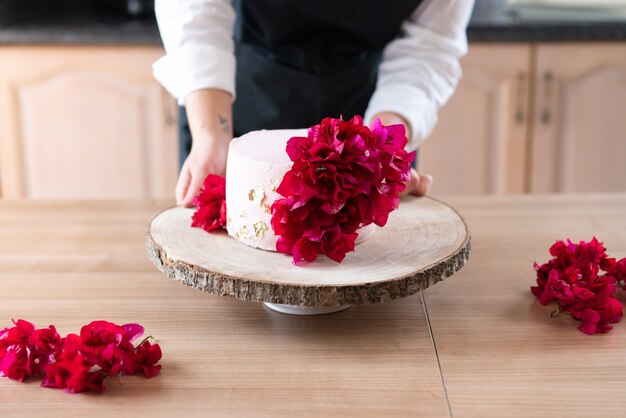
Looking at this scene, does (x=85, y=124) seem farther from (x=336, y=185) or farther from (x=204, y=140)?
(x=336, y=185)

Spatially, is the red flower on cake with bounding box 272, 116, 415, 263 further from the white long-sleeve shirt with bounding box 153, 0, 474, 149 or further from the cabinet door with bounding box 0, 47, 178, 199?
the cabinet door with bounding box 0, 47, 178, 199

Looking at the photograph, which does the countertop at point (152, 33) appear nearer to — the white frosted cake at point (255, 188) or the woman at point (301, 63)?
the woman at point (301, 63)

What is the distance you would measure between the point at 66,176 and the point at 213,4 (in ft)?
4.14

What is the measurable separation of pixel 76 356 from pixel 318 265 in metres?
0.27

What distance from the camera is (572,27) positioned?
7.57 ft

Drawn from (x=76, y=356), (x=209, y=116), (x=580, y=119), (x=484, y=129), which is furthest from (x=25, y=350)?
(x=580, y=119)

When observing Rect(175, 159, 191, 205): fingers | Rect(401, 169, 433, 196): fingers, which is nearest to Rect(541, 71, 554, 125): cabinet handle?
Rect(401, 169, 433, 196): fingers

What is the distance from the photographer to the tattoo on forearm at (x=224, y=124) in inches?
49.1

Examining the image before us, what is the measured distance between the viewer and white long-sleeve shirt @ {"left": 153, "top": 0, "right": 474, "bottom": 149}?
1.32 meters

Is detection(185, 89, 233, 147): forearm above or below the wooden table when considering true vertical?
above

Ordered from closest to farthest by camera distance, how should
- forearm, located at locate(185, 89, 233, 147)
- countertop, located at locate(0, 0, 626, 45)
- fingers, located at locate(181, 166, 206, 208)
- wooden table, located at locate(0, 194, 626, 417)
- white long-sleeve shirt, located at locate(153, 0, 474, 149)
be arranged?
wooden table, located at locate(0, 194, 626, 417) < fingers, located at locate(181, 166, 206, 208) < forearm, located at locate(185, 89, 233, 147) < white long-sleeve shirt, located at locate(153, 0, 474, 149) < countertop, located at locate(0, 0, 626, 45)

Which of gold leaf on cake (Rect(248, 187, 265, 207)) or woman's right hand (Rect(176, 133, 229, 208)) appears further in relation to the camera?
woman's right hand (Rect(176, 133, 229, 208))

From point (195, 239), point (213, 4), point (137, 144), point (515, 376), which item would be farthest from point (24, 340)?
point (137, 144)

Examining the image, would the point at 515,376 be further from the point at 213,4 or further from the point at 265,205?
the point at 213,4
